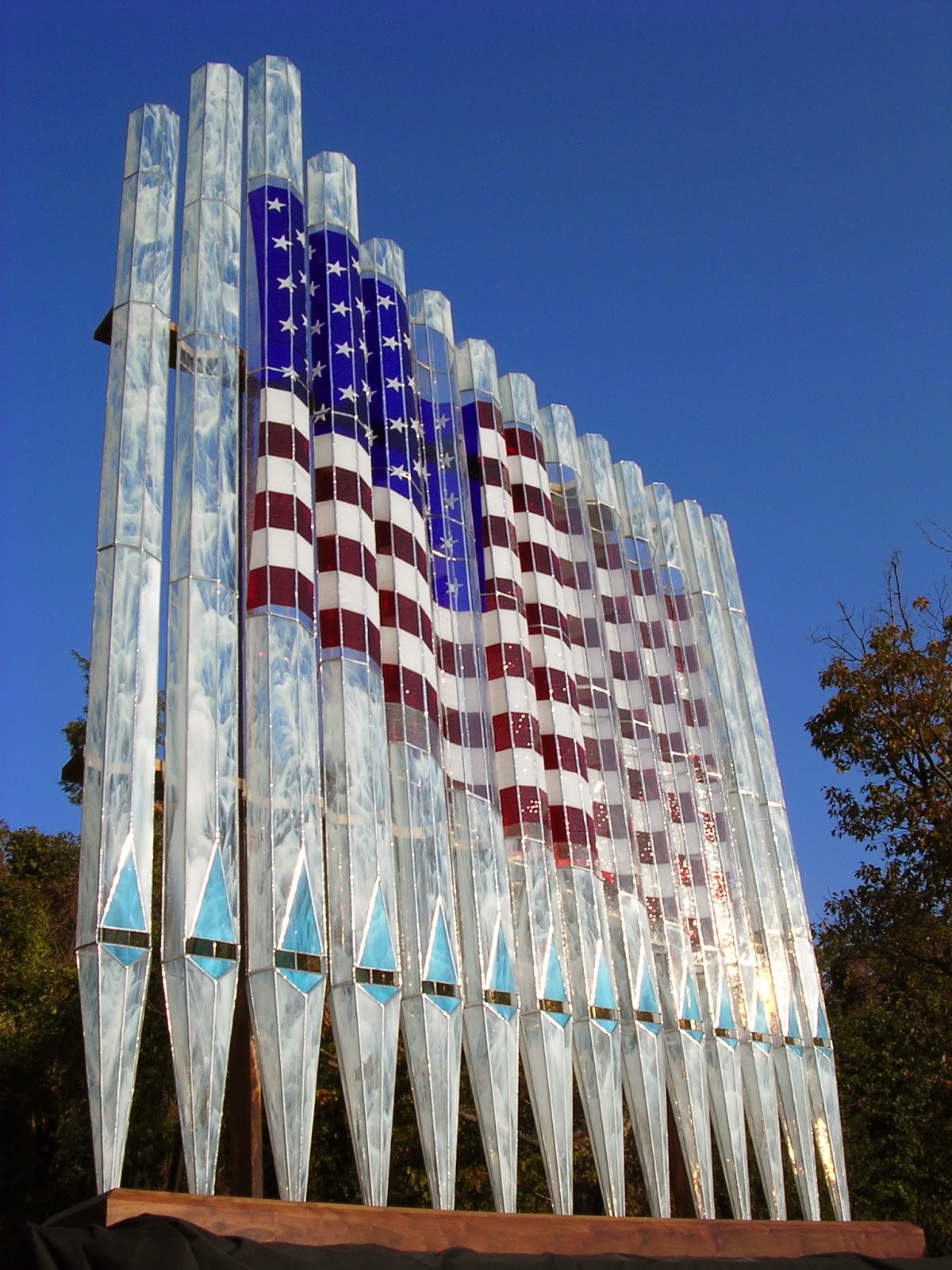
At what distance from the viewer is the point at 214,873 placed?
790cm

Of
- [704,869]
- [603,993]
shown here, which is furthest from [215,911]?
[704,869]

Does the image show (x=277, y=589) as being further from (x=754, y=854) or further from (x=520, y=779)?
(x=754, y=854)

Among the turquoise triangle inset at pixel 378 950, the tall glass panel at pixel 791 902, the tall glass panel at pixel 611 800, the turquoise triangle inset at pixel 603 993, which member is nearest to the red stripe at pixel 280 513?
the turquoise triangle inset at pixel 378 950

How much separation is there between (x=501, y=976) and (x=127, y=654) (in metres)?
3.51

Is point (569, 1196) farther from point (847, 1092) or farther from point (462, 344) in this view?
point (847, 1092)

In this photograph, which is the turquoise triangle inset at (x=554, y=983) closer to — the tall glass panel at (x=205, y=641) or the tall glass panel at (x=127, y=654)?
the tall glass panel at (x=205, y=641)

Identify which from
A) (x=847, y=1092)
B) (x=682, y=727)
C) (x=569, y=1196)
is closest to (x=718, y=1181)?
(x=847, y=1092)

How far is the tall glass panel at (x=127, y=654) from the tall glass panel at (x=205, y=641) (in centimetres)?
16

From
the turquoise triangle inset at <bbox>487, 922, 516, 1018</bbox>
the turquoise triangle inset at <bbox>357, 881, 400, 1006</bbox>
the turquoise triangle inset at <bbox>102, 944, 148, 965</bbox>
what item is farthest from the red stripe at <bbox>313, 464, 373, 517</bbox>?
the turquoise triangle inset at <bbox>102, 944, 148, 965</bbox>

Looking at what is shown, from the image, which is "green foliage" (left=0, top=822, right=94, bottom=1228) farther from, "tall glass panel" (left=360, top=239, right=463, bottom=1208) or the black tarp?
the black tarp

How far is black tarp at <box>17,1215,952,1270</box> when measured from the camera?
5512 mm

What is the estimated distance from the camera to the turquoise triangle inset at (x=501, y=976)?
9.47 metres

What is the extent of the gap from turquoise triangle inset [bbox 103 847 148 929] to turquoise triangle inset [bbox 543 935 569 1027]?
342cm

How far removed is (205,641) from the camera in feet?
28.0
